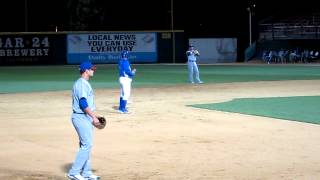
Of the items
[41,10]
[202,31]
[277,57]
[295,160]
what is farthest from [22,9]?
[295,160]

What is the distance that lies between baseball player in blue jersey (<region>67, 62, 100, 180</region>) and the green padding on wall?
27.5ft

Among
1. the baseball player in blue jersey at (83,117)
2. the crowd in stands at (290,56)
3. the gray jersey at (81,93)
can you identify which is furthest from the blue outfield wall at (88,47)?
the gray jersey at (81,93)

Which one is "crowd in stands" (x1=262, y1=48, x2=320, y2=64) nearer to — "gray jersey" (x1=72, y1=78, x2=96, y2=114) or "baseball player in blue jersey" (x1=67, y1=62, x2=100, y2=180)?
"baseball player in blue jersey" (x1=67, y1=62, x2=100, y2=180)

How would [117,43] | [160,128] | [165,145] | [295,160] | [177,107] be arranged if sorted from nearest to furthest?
[295,160], [165,145], [160,128], [177,107], [117,43]

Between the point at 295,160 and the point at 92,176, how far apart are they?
3.68 metres

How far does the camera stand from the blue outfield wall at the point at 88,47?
50.8 m

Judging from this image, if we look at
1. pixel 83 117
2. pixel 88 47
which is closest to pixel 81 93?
pixel 83 117

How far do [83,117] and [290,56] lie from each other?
43.5 m

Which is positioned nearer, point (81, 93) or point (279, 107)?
point (81, 93)

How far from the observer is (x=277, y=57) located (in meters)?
52.0

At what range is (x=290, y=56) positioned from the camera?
168 ft

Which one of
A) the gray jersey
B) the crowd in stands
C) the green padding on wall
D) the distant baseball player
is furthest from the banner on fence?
the gray jersey

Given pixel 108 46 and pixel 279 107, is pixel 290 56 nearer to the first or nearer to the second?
pixel 108 46

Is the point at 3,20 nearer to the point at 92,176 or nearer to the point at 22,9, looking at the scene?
the point at 22,9
